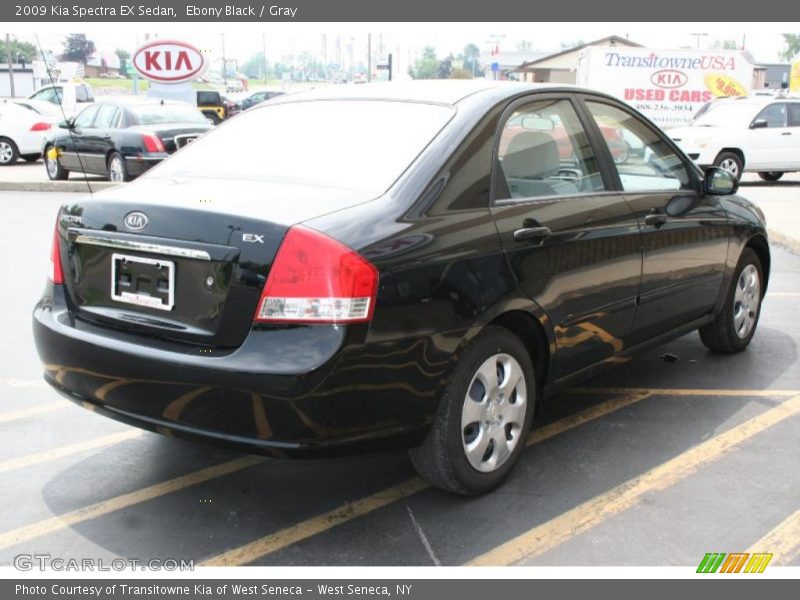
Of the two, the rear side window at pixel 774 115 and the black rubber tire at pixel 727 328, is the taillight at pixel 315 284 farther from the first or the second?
the rear side window at pixel 774 115

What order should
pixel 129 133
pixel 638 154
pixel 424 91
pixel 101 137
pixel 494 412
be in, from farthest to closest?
pixel 101 137, pixel 129 133, pixel 638 154, pixel 424 91, pixel 494 412

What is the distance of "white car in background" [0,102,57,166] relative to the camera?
2111cm

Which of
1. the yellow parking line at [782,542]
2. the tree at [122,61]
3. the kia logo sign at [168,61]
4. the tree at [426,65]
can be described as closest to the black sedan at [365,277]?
the yellow parking line at [782,542]

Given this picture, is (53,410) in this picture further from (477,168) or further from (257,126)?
(477,168)

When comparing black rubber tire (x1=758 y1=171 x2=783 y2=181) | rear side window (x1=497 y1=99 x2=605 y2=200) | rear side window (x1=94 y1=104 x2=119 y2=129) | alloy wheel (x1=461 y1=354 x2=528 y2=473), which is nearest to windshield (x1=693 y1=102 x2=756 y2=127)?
black rubber tire (x1=758 y1=171 x2=783 y2=181)

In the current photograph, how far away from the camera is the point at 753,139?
1745 cm

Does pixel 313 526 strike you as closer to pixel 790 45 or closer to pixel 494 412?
pixel 494 412

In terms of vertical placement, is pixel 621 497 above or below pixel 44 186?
above

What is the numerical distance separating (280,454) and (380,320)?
1.89 ft

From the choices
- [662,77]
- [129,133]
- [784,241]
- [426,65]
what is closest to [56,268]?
[784,241]

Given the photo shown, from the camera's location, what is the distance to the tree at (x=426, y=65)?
12692 cm

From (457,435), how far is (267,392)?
840 millimetres

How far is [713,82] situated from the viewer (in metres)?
27.7

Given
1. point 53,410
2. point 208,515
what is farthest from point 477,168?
point 53,410
